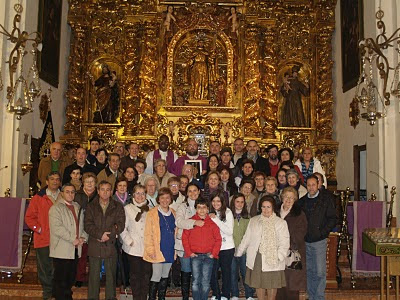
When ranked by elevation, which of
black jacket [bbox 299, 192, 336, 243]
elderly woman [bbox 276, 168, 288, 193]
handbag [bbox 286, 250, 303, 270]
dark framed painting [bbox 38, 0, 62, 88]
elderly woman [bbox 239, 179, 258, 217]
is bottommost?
handbag [bbox 286, 250, 303, 270]

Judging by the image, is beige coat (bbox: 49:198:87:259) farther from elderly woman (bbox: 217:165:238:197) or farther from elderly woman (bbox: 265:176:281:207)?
elderly woman (bbox: 265:176:281:207)

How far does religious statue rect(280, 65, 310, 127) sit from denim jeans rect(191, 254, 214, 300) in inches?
328

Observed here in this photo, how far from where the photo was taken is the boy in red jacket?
623 centimetres

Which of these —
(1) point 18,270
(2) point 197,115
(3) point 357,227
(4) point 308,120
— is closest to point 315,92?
(4) point 308,120

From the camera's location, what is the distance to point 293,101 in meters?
14.0

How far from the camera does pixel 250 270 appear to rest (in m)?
6.25

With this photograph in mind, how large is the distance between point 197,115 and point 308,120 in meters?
3.21

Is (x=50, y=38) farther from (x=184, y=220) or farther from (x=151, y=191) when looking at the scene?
(x=184, y=220)

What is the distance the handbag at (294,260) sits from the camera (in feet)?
20.5

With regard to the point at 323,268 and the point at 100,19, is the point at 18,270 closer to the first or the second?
the point at 323,268

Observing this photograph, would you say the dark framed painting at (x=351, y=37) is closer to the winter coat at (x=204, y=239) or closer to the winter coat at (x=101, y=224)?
the winter coat at (x=204, y=239)

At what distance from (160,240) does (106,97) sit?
838 cm

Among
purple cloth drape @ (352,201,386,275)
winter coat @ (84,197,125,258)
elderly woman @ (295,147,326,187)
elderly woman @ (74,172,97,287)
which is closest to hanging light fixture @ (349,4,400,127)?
elderly woman @ (295,147,326,187)

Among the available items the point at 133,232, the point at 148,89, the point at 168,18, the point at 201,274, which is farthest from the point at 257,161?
the point at 168,18
